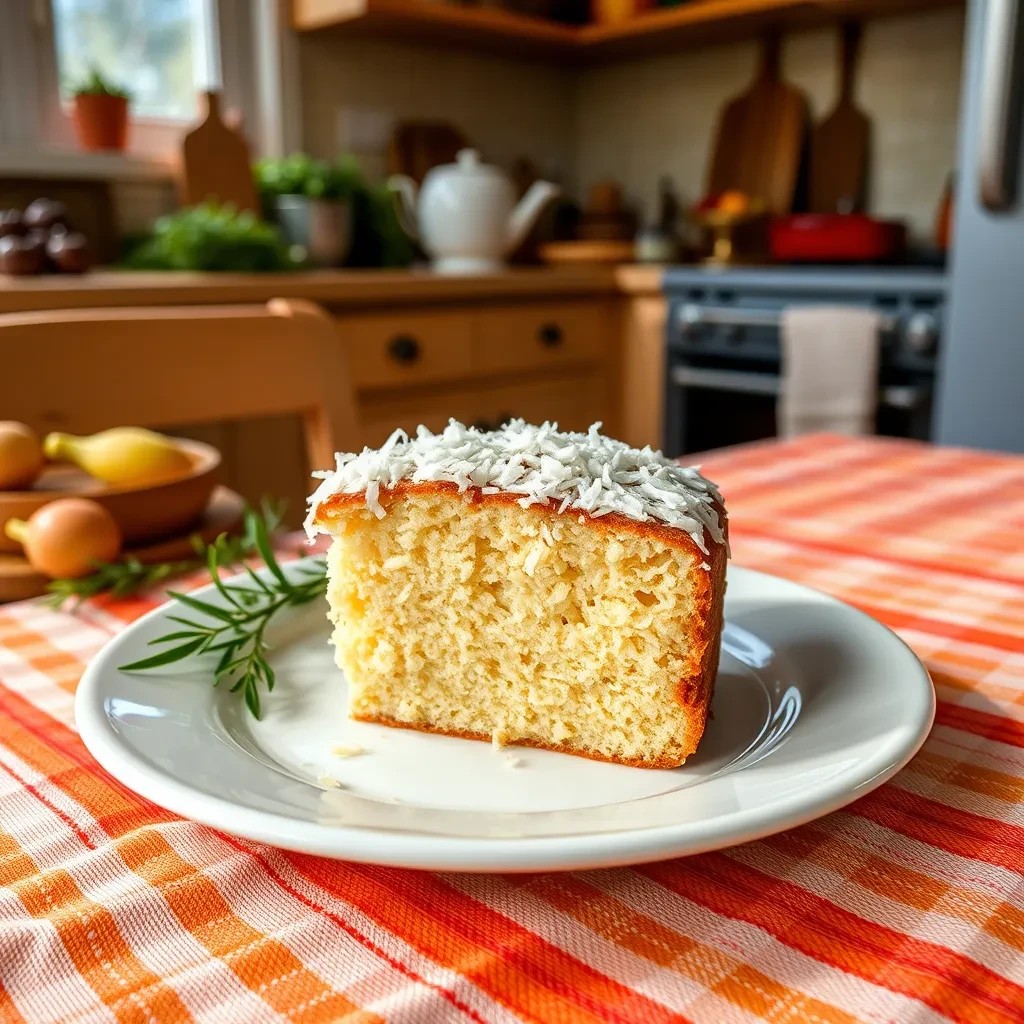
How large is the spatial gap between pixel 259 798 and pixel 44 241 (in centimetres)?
175

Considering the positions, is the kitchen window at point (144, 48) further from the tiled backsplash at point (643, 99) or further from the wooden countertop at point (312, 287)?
the wooden countertop at point (312, 287)

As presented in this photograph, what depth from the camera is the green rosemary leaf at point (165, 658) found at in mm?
505

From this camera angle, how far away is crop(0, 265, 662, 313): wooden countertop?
166cm

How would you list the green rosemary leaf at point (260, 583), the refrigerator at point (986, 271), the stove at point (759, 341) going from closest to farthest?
the green rosemary leaf at point (260, 583)
the refrigerator at point (986, 271)
the stove at point (759, 341)

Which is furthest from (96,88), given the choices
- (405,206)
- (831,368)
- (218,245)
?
(831,368)

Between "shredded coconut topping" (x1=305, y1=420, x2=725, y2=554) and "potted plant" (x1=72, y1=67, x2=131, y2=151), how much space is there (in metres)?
2.06

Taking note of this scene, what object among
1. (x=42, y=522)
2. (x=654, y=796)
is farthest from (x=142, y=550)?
(x=654, y=796)

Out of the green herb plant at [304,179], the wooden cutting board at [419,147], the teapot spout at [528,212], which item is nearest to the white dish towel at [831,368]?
the teapot spout at [528,212]

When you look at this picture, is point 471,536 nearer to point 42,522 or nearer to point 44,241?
point 42,522

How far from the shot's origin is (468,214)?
241cm

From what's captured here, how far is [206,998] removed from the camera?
33 cm

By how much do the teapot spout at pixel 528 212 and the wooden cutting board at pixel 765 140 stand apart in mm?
687

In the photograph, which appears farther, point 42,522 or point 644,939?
point 42,522

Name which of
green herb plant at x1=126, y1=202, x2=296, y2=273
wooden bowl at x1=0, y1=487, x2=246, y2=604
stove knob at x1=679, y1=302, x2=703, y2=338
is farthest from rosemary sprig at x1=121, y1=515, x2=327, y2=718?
stove knob at x1=679, y1=302, x2=703, y2=338
